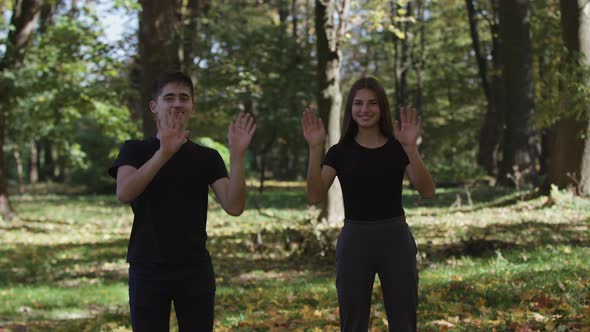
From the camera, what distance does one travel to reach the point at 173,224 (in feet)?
10.8

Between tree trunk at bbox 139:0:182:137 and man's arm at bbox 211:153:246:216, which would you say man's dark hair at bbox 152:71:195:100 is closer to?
man's arm at bbox 211:153:246:216

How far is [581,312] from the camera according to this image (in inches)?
207

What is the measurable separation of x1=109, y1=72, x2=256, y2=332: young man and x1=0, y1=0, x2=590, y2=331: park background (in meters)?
2.78

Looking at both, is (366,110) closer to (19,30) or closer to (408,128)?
(408,128)

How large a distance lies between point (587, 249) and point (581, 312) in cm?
425

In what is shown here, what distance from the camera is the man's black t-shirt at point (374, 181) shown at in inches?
155

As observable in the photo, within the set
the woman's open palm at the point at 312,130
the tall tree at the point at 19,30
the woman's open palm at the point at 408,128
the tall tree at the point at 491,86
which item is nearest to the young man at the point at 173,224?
the woman's open palm at the point at 312,130

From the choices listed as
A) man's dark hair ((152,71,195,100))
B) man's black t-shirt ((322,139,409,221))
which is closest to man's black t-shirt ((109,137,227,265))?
man's dark hair ((152,71,195,100))

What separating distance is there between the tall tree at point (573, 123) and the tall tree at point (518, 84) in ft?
12.3

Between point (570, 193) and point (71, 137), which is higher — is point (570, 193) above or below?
below

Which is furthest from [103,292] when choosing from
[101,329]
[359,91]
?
[359,91]

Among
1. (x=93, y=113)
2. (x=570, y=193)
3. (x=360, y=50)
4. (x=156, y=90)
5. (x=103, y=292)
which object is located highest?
(x=360, y=50)

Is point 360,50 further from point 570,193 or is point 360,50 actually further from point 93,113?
point 570,193

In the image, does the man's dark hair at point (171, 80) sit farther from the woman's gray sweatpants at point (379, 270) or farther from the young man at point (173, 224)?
the woman's gray sweatpants at point (379, 270)
